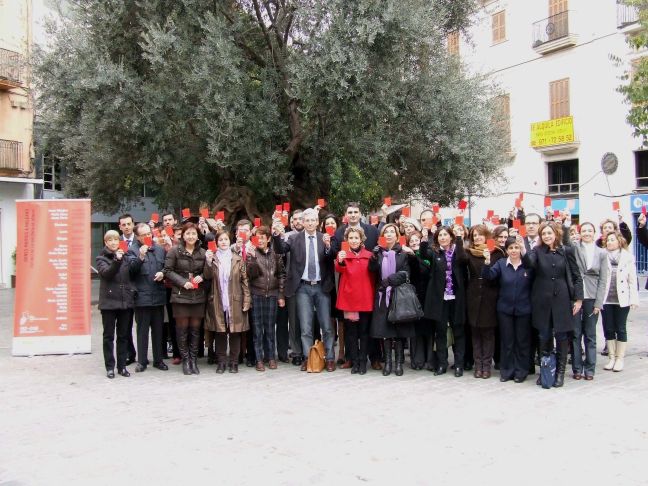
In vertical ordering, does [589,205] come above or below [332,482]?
above

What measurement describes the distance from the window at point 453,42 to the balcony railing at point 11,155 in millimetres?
14714

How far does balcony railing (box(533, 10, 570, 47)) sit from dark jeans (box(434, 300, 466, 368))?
20.3m

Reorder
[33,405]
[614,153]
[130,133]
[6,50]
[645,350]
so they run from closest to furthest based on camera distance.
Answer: [33,405] → [645,350] → [130,133] → [6,50] → [614,153]

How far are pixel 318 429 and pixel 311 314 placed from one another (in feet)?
8.86

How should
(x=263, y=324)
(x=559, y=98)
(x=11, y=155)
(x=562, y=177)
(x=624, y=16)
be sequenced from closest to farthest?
(x=263, y=324), (x=11, y=155), (x=624, y=16), (x=559, y=98), (x=562, y=177)

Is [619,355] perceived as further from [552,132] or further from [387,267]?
[552,132]

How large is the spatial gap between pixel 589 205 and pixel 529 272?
19138 mm

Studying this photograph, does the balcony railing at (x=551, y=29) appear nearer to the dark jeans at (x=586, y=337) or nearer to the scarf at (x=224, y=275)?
the dark jeans at (x=586, y=337)

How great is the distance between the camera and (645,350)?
9250 mm

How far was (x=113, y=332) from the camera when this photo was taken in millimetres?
8008

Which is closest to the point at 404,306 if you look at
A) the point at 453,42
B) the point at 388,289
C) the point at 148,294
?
the point at 388,289

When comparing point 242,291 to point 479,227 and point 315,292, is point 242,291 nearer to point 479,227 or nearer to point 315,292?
point 315,292

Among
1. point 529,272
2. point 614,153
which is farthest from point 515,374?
point 614,153

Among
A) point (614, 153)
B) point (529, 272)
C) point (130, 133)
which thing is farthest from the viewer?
point (614, 153)
